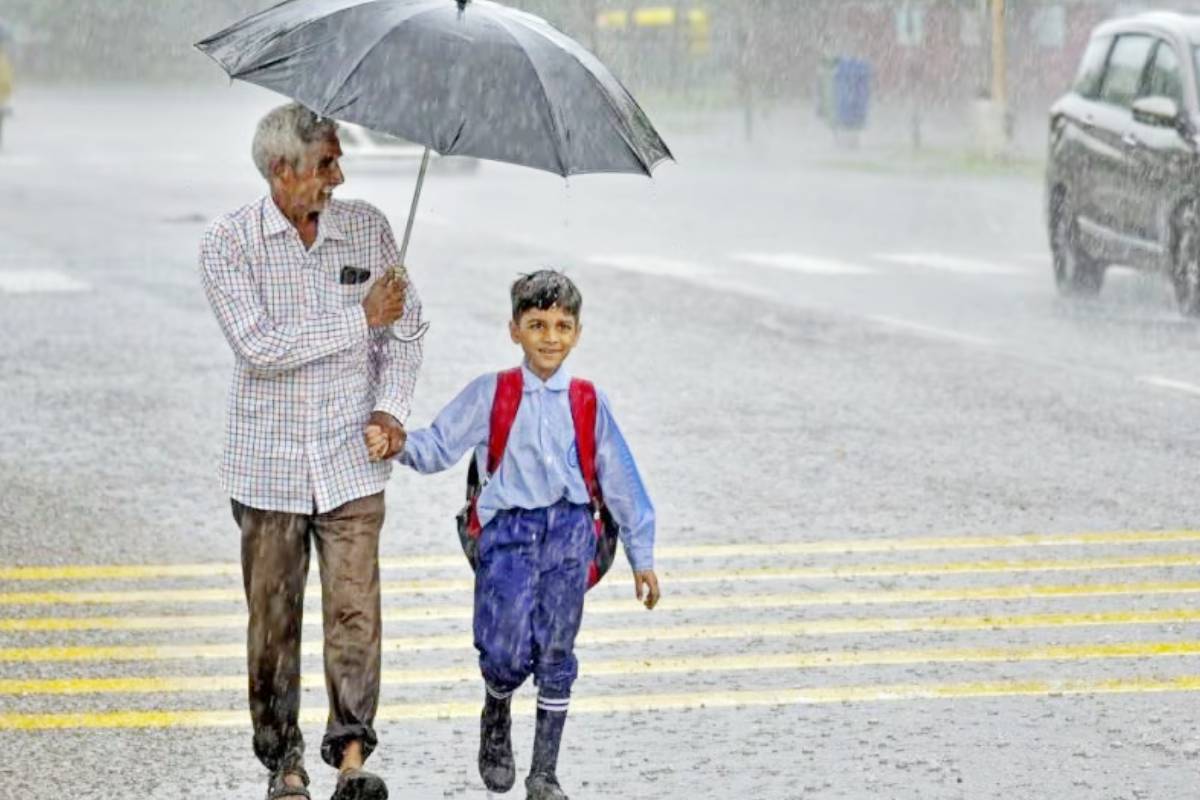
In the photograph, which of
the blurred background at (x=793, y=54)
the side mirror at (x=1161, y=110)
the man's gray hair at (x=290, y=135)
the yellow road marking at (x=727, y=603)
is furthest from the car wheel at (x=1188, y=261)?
the blurred background at (x=793, y=54)

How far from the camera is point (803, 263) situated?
21641 mm

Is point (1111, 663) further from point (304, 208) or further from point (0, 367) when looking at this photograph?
point (0, 367)

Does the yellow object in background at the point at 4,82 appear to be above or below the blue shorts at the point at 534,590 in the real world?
below

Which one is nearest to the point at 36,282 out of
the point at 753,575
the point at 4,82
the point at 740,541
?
the point at 740,541

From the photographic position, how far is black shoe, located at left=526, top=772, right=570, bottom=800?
6176mm

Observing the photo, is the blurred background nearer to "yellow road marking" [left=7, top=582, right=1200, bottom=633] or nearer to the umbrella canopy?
"yellow road marking" [left=7, top=582, right=1200, bottom=633]

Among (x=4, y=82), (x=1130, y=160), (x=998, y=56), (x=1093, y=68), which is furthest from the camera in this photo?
(x=4, y=82)

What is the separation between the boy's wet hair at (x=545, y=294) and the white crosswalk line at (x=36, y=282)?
12230mm

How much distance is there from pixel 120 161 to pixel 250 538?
94.5ft

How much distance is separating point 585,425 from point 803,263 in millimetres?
15524

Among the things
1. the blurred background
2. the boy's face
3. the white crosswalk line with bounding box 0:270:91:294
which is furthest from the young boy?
the blurred background

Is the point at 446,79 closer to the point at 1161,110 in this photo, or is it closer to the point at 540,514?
the point at 540,514

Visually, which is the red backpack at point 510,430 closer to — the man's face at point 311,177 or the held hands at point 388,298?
the held hands at point 388,298

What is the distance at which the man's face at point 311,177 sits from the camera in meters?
6.04
